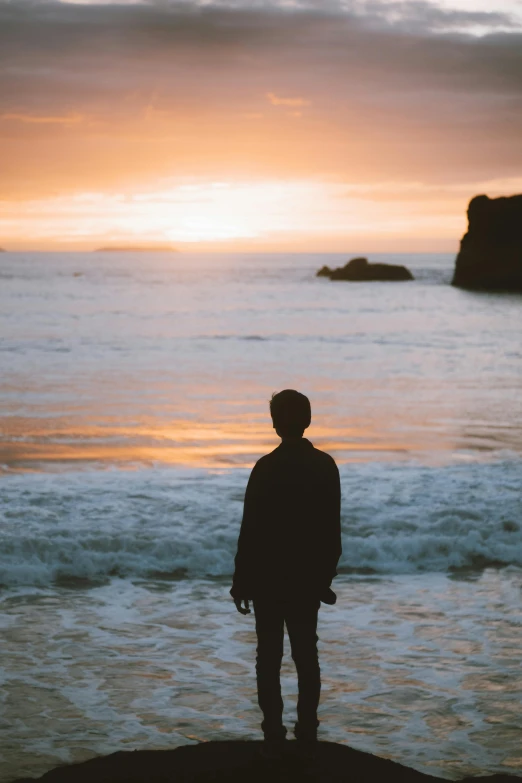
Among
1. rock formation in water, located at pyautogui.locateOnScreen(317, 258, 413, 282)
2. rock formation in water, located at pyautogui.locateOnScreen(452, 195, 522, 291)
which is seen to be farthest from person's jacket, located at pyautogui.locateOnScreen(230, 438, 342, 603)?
rock formation in water, located at pyautogui.locateOnScreen(317, 258, 413, 282)

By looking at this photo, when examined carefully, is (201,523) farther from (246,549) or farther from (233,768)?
(246,549)

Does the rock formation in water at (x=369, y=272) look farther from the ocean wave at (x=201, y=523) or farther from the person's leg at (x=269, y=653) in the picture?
the person's leg at (x=269, y=653)

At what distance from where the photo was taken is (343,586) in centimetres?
748

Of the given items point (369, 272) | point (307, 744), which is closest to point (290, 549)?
point (307, 744)

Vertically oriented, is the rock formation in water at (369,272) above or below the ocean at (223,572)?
above

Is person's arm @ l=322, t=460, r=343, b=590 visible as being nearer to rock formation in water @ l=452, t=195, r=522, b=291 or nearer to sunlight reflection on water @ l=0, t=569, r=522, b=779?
sunlight reflection on water @ l=0, t=569, r=522, b=779

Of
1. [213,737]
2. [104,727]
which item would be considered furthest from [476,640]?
[104,727]

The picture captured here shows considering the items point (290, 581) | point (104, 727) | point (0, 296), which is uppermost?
point (0, 296)

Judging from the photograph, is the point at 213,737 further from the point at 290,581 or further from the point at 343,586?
the point at 343,586

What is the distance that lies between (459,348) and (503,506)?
23616 millimetres

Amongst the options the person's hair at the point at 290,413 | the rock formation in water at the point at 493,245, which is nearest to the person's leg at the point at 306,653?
the person's hair at the point at 290,413

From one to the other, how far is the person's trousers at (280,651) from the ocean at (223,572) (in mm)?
866

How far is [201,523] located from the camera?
908 cm

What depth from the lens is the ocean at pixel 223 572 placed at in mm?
4801
